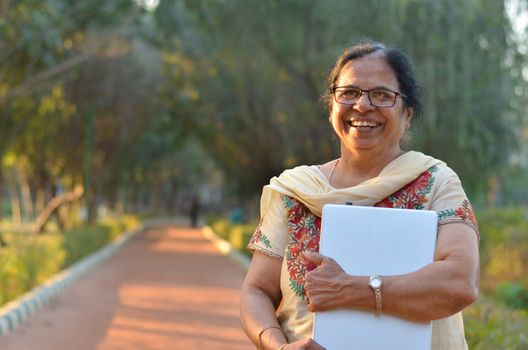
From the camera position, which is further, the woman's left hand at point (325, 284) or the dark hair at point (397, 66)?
the dark hair at point (397, 66)

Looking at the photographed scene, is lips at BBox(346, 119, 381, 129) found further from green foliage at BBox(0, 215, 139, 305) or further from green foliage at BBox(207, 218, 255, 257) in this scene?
green foliage at BBox(207, 218, 255, 257)

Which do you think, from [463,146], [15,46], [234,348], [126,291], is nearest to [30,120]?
[15,46]

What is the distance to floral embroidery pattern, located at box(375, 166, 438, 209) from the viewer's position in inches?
95.3

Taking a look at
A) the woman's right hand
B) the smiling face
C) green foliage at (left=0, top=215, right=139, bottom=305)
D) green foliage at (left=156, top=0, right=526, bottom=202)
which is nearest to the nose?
the smiling face

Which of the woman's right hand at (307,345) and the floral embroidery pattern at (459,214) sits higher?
the floral embroidery pattern at (459,214)

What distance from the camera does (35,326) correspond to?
1062cm

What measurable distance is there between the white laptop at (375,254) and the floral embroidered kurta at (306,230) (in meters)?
0.12

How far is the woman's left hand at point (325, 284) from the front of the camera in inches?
90.6

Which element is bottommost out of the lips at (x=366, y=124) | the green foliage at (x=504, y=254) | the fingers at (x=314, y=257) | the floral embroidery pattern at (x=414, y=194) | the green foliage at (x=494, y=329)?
the green foliage at (x=504, y=254)

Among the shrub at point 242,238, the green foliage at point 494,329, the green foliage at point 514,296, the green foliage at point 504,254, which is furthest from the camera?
the shrub at point 242,238

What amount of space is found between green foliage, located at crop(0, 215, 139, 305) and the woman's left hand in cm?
977

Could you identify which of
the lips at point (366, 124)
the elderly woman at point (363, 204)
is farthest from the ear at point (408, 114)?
the lips at point (366, 124)

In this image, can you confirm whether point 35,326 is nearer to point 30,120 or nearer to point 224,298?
point 224,298

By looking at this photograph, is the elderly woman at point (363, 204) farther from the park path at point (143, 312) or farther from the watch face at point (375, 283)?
the park path at point (143, 312)
